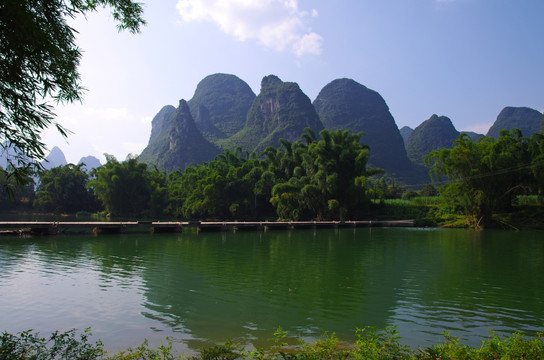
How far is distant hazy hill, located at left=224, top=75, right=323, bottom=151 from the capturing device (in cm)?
12306

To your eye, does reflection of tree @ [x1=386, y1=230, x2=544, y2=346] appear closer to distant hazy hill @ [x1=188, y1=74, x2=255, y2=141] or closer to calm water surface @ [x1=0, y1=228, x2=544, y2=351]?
calm water surface @ [x1=0, y1=228, x2=544, y2=351]

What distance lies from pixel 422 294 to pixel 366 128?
146928 mm

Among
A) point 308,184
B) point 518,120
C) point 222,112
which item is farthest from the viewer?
point 222,112

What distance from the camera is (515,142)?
35750 millimetres

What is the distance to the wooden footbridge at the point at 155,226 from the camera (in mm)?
24969

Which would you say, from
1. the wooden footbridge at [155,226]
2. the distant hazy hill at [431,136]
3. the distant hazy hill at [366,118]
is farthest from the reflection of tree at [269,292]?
the distant hazy hill at [431,136]

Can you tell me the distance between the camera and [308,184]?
39.7 metres

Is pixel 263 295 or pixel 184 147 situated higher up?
pixel 184 147

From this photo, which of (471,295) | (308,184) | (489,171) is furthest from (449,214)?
(471,295)

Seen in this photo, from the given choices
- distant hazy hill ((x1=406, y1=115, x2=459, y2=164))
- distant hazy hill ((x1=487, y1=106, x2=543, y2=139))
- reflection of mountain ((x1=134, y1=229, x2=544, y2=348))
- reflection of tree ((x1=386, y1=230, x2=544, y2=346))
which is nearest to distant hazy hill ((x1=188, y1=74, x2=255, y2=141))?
distant hazy hill ((x1=406, y1=115, x2=459, y2=164))

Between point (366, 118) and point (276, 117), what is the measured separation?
45525mm

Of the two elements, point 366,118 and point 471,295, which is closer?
point 471,295

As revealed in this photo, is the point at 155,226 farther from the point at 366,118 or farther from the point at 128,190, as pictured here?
the point at 366,118

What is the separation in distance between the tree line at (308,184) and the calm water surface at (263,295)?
68.4 ft
